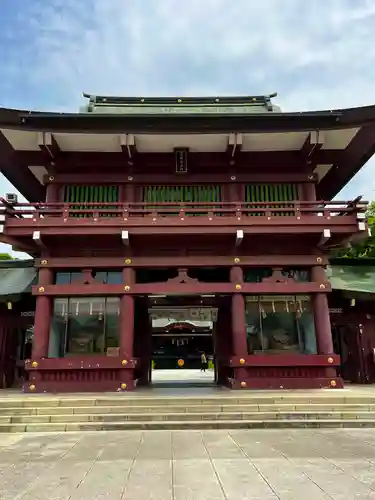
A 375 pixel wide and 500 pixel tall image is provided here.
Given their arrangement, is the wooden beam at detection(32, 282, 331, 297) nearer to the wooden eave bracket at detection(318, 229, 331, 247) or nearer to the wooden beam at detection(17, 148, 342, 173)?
the wooden eave bracket at detection(318, 229, 331, 247)

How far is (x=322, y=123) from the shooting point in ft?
45.6

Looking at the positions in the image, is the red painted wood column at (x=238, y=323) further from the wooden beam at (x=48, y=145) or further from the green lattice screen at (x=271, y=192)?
the wooden beam at (x=48, y=145)

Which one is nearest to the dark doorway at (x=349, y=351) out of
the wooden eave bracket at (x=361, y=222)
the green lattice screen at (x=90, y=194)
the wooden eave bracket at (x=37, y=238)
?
the wooden eave bracket at (x=361, y=222)

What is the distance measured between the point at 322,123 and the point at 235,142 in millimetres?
3075

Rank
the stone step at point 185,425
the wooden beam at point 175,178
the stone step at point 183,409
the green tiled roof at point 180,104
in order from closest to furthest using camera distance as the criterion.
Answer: the stone step at point 185,425 → the stone step at point 183,409 → the wooden beam at point 175,178 → the green tiled roof at point 180,104

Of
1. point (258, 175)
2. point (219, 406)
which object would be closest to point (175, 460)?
point (219, 406)

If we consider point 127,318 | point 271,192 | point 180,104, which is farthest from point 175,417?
point 180,104

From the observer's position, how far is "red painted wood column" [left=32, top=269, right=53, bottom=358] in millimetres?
13136

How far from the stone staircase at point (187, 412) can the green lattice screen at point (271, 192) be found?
7.44 metres

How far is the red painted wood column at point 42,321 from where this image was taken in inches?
517

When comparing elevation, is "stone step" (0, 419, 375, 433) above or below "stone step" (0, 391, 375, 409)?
below

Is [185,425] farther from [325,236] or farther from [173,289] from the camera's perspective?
[325,236]

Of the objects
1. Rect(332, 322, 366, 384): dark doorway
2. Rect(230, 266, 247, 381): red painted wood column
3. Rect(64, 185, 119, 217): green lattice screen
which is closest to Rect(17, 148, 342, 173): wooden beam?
Rect(64, 185, 119, 217): green lattice screen

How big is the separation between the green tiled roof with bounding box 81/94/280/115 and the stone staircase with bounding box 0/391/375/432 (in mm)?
12768
